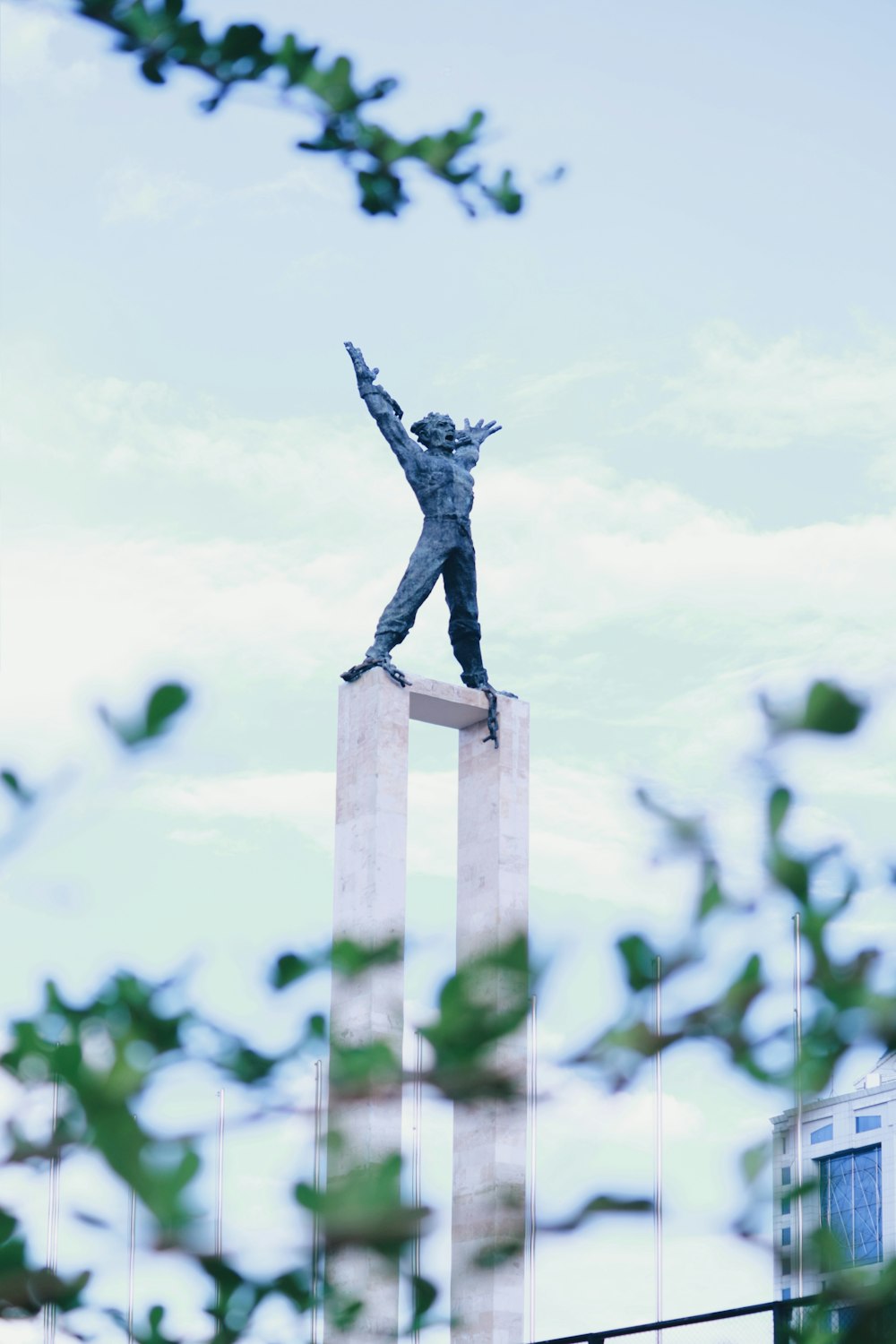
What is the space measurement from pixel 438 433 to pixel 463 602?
1504 millimetres

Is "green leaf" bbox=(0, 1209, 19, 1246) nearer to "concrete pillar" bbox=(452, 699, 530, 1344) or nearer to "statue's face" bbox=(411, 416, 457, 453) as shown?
"concrete pillar" bbox=(452, 699, 530, 1344)

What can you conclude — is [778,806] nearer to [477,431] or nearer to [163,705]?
[163,705]

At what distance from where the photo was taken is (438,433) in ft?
59.9

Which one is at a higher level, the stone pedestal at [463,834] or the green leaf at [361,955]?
the stone pedestal at [463,834]

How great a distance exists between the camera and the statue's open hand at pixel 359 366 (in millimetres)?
18344

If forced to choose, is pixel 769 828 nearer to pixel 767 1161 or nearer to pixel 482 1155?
pixel 767 1161

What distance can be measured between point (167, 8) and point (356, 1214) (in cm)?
231

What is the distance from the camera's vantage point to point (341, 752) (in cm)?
1708

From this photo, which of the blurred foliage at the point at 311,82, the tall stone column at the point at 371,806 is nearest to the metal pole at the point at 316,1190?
the blurred foliage at the point at 311,82

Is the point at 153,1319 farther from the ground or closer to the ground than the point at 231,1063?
closer to the ground

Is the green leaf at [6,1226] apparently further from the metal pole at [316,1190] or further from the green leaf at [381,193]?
the green leaf at [381,193]

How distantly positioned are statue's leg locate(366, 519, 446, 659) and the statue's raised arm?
2.12 ft

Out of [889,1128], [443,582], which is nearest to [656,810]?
[443,582]

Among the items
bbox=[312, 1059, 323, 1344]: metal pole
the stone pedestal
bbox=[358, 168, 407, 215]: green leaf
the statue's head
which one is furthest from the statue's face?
bbox=[312, 1059, 323, 1344]: metal pole
